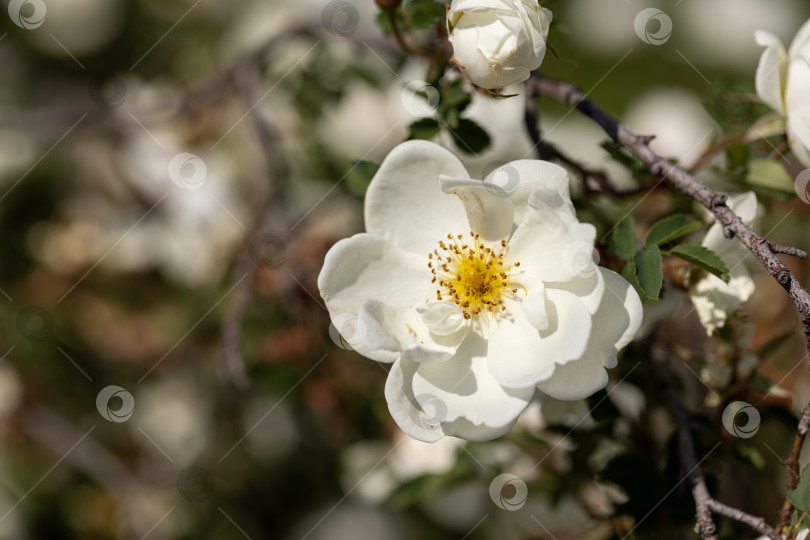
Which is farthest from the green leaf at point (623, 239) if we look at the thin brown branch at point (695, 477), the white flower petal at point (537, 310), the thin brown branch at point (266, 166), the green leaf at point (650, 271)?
the thin brown branch at point (266, 166)

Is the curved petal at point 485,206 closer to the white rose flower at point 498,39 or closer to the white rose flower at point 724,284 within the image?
the white rose flower at point 498,39

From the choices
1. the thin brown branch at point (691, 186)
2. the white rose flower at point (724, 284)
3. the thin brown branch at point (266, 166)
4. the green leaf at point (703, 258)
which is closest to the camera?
the thin brown branch at point (691, 186)

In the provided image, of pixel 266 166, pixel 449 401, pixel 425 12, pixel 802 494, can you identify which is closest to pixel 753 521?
pixel 802 494

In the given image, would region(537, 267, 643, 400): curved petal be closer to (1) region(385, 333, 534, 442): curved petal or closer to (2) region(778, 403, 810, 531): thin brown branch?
(1) region(385, 333, 534, 442): curved petal

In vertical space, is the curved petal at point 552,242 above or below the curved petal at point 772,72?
above

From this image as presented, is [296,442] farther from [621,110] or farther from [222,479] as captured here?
[621,110]

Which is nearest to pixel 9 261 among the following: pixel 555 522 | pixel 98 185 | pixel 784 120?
pixel 98 185
